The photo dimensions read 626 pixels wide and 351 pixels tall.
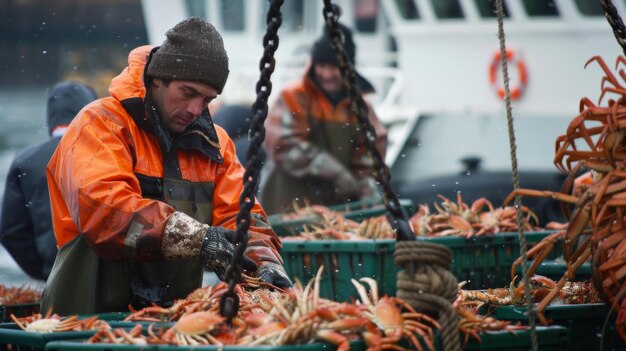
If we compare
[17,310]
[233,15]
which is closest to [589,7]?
[233,15]

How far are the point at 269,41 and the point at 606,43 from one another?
1203 centimetres

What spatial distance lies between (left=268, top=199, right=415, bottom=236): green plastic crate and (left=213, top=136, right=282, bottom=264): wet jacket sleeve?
181 centimetres

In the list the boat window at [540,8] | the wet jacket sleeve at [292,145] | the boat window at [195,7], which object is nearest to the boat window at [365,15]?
the boat window at [195,7]

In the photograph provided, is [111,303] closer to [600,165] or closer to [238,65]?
[600,165]

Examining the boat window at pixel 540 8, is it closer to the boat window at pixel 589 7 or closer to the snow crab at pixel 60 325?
the boat window at pixel 589 7

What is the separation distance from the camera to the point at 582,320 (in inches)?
141

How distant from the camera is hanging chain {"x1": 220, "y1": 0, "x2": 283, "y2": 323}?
296 centimetres

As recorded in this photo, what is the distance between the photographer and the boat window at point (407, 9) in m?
16.3

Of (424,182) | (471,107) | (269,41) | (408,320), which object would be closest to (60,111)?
(269,41)

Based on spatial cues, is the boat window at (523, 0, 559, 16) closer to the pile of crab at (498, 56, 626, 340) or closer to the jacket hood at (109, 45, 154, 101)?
the jacket hood at (109, 45, 154, 101)

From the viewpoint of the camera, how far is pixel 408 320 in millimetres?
2906

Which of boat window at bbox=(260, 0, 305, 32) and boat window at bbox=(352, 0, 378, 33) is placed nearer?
boat window at bbox=(352, 0, 378, 33)

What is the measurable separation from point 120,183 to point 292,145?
5.12 meters

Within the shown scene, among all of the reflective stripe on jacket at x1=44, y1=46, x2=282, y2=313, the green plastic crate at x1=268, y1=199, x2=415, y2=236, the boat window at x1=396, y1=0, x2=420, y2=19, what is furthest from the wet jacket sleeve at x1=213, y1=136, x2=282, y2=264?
the boat window at x1=396, y1=0, x2=420, y2=19
